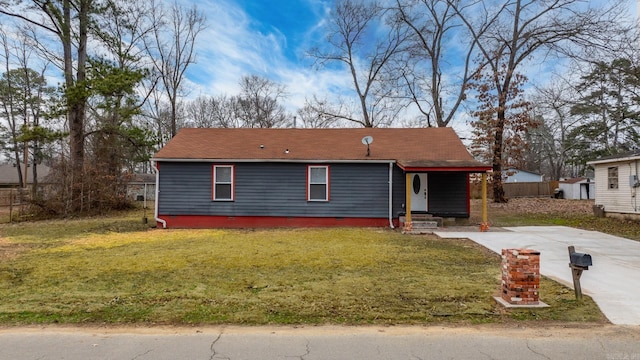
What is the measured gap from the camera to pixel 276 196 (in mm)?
13469

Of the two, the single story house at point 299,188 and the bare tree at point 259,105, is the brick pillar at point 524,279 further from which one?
the bare tree at point 259,105

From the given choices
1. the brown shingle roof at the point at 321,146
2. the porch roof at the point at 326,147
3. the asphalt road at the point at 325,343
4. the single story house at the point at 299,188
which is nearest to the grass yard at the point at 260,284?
the asphalt road at the point at 325,343

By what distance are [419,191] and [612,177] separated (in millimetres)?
8382

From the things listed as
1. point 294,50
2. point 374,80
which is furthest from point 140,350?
point 374,80

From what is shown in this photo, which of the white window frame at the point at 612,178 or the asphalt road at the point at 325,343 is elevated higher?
the white window frame at the point at 612,178

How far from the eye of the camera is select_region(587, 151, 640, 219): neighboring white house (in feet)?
44.4

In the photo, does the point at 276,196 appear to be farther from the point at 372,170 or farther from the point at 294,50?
the point at 294,50

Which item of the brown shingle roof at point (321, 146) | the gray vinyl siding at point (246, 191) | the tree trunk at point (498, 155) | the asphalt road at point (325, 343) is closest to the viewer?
the asphalt road at point (325, 343)

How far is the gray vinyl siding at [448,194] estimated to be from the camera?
13.3m

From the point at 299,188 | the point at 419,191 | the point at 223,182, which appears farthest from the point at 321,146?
the point at 419,191

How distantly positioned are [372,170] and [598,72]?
9.10 metres

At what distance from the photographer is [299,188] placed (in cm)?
1346

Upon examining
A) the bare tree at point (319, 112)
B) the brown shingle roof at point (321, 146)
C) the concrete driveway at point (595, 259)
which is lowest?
the concrete driveway at point (595, 259)

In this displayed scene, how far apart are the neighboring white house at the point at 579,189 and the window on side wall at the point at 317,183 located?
1014 inches
